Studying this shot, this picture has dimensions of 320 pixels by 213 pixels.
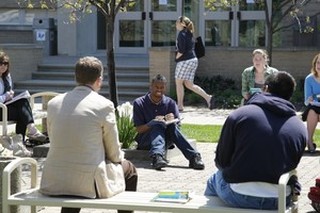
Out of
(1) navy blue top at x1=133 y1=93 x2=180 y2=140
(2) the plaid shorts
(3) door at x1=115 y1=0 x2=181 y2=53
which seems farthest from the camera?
(3) door at x1=115 y1=0 x2=181 y2=53

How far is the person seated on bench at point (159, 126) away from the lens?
9930mm

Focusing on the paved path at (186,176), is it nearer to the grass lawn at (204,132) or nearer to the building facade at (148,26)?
the grass lawn at (204,132)

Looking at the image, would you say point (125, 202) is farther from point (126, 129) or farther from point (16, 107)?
point (16, 107)

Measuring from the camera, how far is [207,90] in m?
19.1

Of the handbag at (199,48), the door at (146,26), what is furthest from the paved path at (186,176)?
the door at (146,26)

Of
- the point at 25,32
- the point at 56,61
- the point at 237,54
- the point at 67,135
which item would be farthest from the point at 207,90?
the point at 67,135

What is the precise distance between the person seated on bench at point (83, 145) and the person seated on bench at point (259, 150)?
0.92m

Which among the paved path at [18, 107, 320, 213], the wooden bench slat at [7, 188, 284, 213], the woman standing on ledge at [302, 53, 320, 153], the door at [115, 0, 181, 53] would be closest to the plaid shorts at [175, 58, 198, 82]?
the paved path at [18, 107, 320, 213]

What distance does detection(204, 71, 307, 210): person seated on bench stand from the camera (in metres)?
5.72

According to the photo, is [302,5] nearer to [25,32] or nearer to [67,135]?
[25,32]

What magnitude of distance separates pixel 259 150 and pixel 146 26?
61.8ft

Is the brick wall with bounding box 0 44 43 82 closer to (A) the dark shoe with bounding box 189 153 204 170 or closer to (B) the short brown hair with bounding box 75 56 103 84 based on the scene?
(A) the dark shoe with bounding box 189 153 204 170

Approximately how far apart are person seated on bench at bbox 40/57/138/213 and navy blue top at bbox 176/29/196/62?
34.7 feet

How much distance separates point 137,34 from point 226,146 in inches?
747
